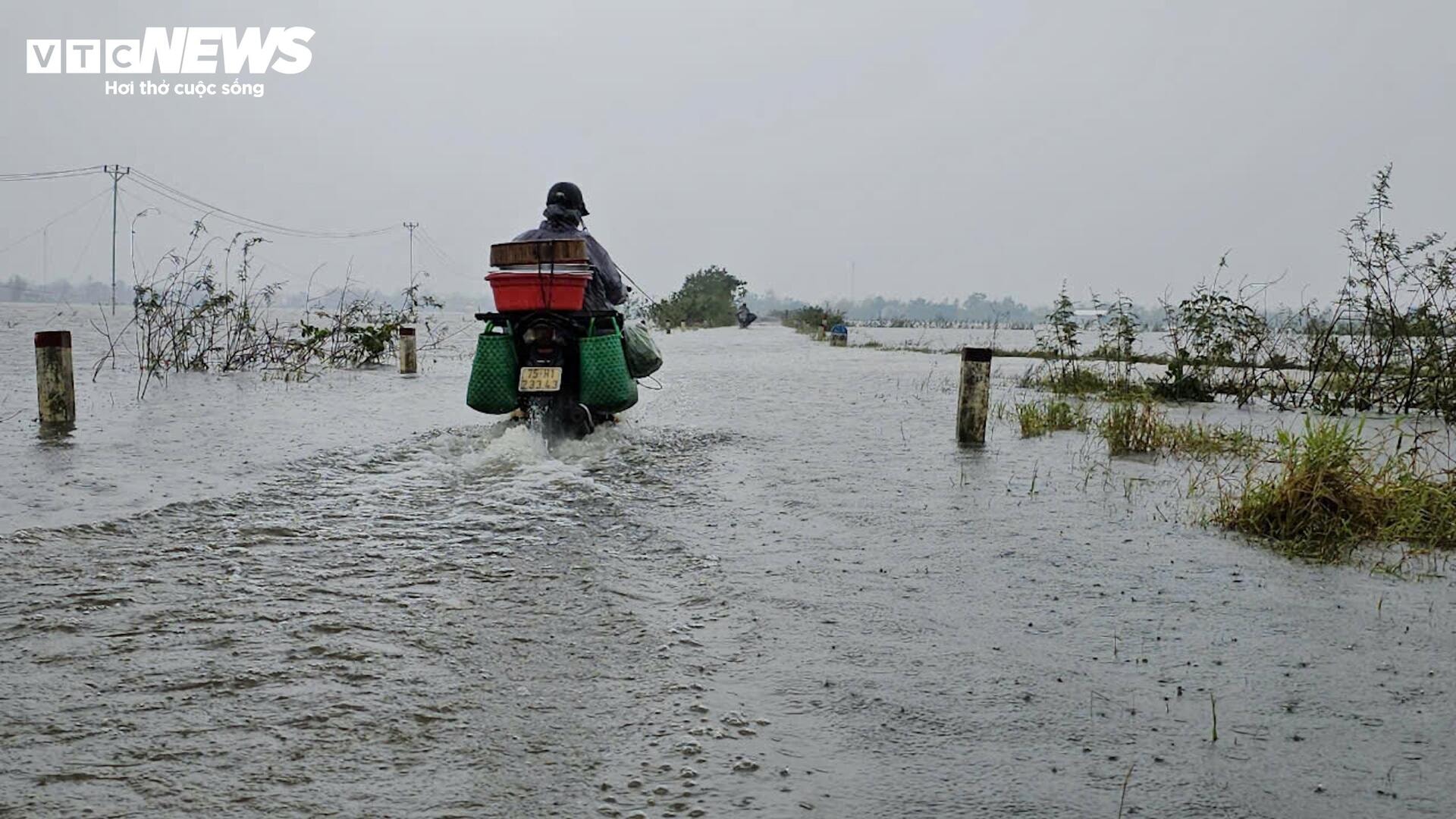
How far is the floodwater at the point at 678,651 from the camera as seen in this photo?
2.23m

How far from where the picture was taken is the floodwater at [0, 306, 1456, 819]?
7.32ft

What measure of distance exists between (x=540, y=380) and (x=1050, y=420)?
5.19 metres

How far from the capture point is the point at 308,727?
2436 mm

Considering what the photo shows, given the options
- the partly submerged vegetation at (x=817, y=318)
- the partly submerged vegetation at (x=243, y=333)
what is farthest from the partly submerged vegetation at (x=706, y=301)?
the partly submerged vegetation at (x=243, y=333)

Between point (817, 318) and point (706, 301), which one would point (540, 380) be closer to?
point (817, 318)

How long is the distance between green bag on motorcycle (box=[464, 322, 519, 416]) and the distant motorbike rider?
0.75 m

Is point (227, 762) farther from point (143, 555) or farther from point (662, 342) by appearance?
point (662, 342)

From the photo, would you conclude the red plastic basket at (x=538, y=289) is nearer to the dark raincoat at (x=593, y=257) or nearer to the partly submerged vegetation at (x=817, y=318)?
the dark raincoat at (x=593, y=257)

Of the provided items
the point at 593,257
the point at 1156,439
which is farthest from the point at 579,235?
the point at 1156,439

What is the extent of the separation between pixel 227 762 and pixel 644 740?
0.98 meters

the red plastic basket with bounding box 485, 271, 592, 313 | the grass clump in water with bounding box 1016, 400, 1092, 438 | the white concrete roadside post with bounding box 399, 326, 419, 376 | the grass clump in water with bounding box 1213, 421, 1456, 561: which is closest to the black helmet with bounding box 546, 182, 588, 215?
the red plastic basket with bounding box 485, 271, 592, 313

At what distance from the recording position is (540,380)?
7.05 m

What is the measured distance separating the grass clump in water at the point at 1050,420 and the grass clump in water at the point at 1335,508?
3.69 meters

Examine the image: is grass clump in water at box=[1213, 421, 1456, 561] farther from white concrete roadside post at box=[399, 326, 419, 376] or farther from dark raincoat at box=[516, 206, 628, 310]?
white concrete roadside post at box=[399, 326, 419, 376]
